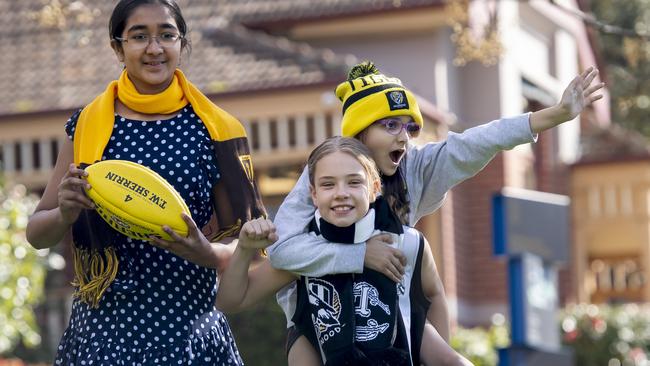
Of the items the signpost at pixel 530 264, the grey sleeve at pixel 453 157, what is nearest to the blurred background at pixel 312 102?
the signpost at pixel 530 264

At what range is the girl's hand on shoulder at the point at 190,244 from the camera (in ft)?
14.2

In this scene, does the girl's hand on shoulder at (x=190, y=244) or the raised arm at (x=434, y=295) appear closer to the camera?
the girl's hand on shoulder at (x=190, y=244)

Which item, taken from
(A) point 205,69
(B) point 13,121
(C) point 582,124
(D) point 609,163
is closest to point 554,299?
(A) point 205,69

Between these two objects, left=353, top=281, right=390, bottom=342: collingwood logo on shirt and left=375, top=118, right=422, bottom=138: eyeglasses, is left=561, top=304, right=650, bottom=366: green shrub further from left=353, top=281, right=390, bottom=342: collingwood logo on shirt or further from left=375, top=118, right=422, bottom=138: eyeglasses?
left=353, top=281, right=390, bottom=342: collingwood logo on shirt

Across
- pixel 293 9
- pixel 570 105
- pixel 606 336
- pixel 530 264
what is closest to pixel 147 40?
pixel 570 105

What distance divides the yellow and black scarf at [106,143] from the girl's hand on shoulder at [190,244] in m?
0.23

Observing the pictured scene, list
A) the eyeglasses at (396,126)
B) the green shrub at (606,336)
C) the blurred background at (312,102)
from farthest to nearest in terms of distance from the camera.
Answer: the green shrub at (606,336)
the blurred background at (312,102)
the eyeglasses at (396,126)

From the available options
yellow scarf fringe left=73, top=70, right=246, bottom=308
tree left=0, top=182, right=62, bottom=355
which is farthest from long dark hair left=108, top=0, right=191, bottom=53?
tree left=0, top=182, right=62, bottom=355

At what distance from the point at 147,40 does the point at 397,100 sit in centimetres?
78

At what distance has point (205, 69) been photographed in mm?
14945

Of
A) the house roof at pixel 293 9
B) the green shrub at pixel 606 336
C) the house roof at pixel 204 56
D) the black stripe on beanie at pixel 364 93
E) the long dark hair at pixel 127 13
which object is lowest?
the green shrub at pixel 606 336

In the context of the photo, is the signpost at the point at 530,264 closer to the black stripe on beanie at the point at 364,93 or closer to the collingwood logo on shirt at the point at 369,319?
the black stripe on beanie at the point at 364,93

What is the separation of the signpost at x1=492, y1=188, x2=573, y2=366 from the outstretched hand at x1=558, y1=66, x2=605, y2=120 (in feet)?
21.5

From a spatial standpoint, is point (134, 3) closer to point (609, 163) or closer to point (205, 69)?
point (205, 69)
